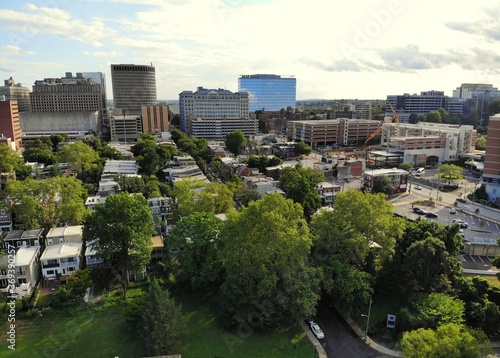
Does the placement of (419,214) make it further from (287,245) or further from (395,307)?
(287,245)

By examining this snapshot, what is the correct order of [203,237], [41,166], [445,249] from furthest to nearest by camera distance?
1. [41,166]
2. [203,237]
3. [445,249]

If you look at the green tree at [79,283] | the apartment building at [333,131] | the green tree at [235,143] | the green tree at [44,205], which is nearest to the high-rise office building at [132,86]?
the apartment building at [333,131]

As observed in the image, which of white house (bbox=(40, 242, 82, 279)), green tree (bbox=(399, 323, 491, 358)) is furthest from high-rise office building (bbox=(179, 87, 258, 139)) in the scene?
green tree (bbox=(399, 323, 491, 358))

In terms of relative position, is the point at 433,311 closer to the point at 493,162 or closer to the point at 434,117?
the point at 493,162

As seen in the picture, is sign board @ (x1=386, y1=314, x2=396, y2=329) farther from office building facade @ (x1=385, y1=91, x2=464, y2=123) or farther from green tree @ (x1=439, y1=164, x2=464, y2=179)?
office building facade @ (x1=385, y1=91, x2=464, y2=123)

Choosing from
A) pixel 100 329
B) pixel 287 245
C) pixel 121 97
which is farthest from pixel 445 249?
pixel 121 97
